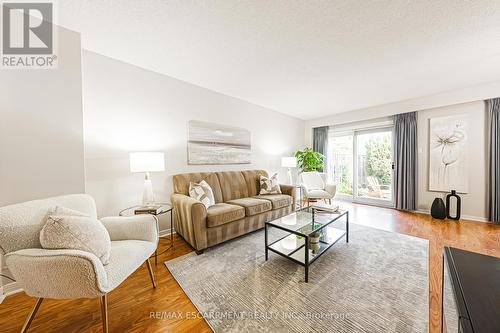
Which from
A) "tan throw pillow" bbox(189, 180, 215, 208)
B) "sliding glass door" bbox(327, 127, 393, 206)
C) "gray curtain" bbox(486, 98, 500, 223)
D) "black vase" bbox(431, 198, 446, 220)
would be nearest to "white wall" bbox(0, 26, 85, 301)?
"tan throw pillow" bbox(189, 180, 215, 208)

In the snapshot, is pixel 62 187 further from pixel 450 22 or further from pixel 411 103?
pixel 411 103

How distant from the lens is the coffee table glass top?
1795 millimetres

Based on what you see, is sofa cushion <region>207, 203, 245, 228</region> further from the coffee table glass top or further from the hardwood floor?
the hardwood floor

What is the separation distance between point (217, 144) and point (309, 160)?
2610mm

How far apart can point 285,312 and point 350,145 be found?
4555 millimetres

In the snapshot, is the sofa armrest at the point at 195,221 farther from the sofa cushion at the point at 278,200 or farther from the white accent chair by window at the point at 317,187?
the white accent chair by window at the point at 317,187

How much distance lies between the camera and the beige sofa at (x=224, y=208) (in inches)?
81.0

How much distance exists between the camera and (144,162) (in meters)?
2.07

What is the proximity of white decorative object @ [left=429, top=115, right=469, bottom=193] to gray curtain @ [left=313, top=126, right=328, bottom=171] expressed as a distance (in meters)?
2.10

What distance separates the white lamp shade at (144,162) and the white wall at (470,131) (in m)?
4.73

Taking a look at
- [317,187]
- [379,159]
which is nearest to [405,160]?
[379,159]

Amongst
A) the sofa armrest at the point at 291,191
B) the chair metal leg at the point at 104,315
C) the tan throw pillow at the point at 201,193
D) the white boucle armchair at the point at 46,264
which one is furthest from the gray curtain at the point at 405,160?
the chair metal leg at the point at 104,315

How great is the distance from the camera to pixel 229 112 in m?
3.50

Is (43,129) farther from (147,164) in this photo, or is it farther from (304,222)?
(304,222)
